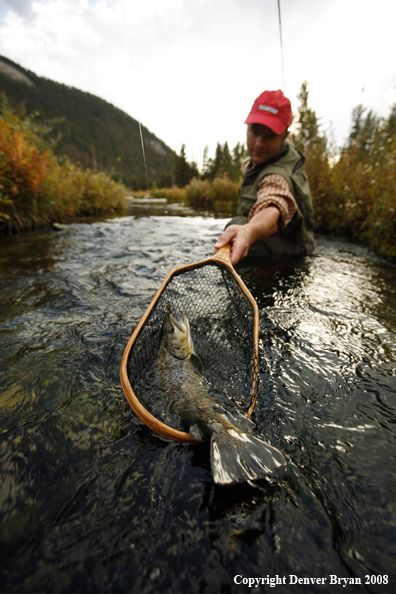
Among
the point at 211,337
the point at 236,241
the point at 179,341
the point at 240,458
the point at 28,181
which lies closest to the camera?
the point at 240,458

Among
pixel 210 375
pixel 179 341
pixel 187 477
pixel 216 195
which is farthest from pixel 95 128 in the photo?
pixel 187 477

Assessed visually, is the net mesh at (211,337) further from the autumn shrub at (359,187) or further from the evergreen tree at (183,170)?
the evergreen tree at (183,170)

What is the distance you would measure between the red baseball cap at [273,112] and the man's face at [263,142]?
181 millimetres

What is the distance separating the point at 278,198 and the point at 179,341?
285cm

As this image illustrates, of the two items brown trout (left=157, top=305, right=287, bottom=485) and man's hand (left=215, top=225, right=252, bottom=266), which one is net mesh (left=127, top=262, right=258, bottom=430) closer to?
brown trout (left=157, top=305, right=287, bottom=485)

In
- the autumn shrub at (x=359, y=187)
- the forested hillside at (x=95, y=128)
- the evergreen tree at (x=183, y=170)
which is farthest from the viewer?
the forested hillside at (x=95, y=128)

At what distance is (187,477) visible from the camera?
1.29 m

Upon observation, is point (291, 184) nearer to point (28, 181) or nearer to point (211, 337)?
point (211, 337)

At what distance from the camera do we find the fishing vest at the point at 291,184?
4.59m

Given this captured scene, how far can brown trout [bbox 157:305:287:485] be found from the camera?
1.11 m

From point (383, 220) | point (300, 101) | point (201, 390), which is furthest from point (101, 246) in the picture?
point (300, 101)

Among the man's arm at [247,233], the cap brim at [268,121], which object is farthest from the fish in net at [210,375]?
the cap brim at [268,121]

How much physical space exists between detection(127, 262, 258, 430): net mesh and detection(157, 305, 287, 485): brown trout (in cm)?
10

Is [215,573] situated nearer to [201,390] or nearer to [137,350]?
[201,390]
